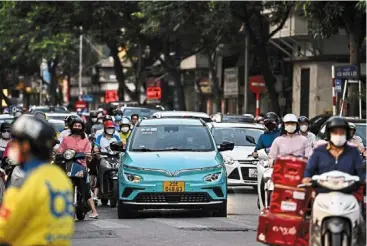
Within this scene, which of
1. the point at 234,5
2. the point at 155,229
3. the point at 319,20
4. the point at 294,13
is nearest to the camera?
the point at 155,229

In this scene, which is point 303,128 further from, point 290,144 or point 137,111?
point 137,111

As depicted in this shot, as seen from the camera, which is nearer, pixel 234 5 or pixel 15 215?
pixel 15 215

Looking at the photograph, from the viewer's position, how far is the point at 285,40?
5066cm

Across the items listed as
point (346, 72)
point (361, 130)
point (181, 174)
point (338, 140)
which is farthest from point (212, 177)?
point (346, 72)

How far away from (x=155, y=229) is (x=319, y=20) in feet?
74.3

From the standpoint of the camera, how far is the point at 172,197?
16906 mm

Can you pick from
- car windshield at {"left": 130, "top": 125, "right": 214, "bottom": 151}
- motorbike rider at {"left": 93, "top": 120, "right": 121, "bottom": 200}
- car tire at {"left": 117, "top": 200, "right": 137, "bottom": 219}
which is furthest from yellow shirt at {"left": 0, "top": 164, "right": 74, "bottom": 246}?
motorbike rider at {"left": 93, "top": 120, "right": 121, "bottom": 200}

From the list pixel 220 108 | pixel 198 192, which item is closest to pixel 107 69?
Result: pixel 220 108

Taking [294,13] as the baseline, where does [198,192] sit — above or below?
below

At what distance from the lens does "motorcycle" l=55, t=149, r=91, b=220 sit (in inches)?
650

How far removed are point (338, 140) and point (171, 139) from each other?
24.9 ft

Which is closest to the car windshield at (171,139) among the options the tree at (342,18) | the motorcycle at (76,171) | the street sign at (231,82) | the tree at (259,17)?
the motorcycle at (76,171)

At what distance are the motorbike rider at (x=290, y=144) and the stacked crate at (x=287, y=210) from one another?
4.32 meters

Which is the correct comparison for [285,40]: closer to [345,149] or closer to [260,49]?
[260,49]
